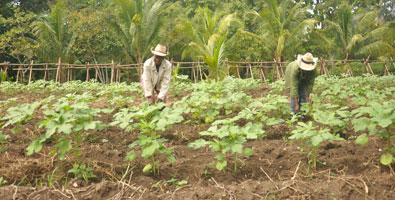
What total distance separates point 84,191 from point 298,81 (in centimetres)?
402

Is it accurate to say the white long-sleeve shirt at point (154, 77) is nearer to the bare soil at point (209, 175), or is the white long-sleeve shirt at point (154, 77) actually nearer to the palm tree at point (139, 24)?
the bare soil at point (209, 175)

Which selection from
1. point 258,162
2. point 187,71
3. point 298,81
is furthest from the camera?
point 187,71

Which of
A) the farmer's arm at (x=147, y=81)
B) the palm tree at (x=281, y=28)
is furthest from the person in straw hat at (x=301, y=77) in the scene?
the palm tree at (x=281, y=28)

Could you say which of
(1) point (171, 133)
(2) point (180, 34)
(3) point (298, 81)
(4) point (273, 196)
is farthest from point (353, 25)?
(4) point (273, 196)

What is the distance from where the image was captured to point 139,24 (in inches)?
651

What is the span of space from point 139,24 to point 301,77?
41.1 ft

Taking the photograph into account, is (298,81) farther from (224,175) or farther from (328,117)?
(224,175)

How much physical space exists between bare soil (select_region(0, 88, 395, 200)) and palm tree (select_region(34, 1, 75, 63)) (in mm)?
14019

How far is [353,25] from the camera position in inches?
778

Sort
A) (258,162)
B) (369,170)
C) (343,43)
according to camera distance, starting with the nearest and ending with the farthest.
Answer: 1. (369,170)
2. (258,162)
3. (343,43)

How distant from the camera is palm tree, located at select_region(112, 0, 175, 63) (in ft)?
53.9

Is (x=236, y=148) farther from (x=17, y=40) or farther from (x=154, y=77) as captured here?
(x=17, y=40)

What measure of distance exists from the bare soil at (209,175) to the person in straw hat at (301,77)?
1.53 meters

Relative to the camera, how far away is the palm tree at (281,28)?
16797mm
